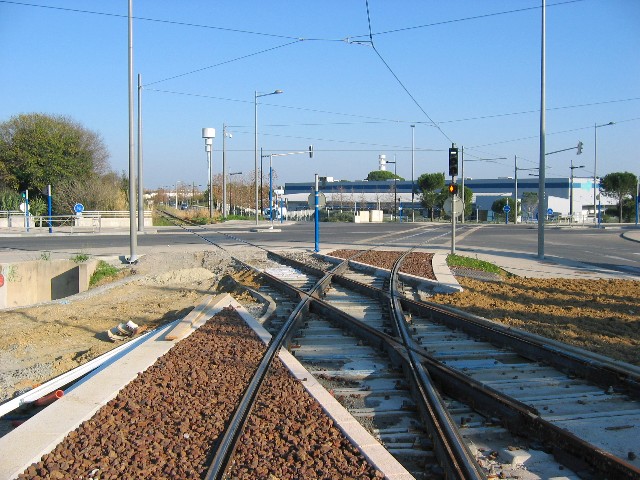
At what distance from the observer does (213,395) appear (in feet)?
22.1

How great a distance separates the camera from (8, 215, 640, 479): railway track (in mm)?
5094

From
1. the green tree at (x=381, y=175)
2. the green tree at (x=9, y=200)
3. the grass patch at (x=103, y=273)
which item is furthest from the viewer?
the green tree at (x=381, y=175)

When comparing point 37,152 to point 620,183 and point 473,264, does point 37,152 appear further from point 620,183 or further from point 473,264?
point 620,183

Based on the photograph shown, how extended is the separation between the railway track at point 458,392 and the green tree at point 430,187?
80349mm

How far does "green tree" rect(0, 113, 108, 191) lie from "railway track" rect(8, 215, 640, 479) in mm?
51047

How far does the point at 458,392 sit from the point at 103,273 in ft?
54.7

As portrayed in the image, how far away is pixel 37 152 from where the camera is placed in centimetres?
5716

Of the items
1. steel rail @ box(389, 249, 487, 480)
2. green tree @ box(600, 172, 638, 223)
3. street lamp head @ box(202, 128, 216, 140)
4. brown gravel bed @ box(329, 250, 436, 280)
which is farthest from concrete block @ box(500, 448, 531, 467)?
green tree @ box(600, 172, 638, 223)

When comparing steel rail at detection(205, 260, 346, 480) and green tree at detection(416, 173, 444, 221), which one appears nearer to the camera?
steel rail at detection(205, 260, 346, 480)

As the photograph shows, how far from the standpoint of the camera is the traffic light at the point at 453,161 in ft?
77.1

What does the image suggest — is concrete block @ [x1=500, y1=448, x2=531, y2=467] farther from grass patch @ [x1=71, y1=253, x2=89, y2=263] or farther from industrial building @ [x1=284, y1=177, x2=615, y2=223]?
industrial building @ [x1=284, y1=177, x2=615, y2=223]

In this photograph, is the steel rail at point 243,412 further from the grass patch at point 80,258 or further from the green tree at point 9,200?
the green tree at point 9,200

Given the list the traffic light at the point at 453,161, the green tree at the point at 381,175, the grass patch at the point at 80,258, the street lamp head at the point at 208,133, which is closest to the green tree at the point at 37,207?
the street lamp head at the point at 208,133

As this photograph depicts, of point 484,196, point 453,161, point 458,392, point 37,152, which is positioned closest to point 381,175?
point 484,196
